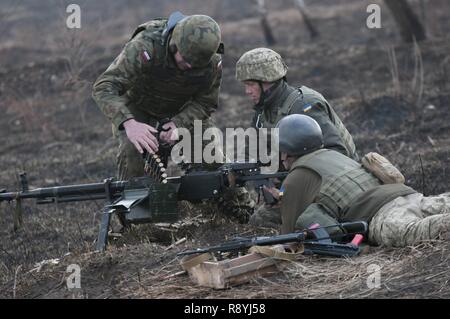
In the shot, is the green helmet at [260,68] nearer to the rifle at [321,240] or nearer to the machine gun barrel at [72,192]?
the machine gun barrel at [72,192]

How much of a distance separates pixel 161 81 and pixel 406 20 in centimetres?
931

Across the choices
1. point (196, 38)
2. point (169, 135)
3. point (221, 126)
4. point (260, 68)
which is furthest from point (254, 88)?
point (221, 126)

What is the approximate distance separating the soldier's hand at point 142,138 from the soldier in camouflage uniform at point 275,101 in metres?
1.06

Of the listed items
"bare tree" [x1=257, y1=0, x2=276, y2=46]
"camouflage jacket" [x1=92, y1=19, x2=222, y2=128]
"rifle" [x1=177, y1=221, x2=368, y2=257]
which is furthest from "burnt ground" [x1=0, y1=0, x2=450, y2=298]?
"camouflage jacket" [x1=92, y1=19, x2=222, y2=128]

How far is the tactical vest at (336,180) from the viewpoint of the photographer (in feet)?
18.3

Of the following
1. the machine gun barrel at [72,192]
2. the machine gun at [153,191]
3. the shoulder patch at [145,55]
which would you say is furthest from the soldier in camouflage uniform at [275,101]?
the machine gun barrel at [72,192]

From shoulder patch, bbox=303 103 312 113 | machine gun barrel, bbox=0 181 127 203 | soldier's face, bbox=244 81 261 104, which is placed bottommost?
machine gun barrel, bbox=0 181 127 203

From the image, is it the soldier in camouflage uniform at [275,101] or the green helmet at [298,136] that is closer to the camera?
the green helmet at [298,136]

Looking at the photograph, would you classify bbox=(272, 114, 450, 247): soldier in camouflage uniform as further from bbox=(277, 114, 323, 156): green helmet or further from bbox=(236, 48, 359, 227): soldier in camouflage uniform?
bbox=(236, 48, 359, 227): soldier in camouflage uniform

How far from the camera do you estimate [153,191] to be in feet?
20.4

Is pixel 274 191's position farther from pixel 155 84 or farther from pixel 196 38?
pixel 155 84

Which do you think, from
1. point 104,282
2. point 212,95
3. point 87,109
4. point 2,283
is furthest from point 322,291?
point 87,109

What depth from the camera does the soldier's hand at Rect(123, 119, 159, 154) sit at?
20.6ft

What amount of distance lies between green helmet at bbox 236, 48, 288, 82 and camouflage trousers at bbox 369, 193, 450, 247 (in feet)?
5.91
